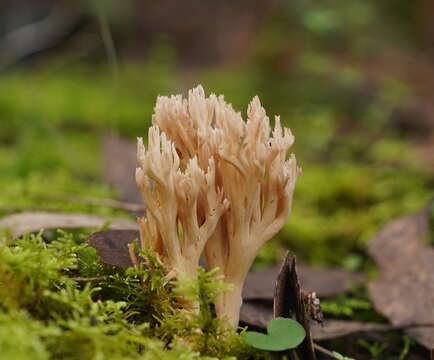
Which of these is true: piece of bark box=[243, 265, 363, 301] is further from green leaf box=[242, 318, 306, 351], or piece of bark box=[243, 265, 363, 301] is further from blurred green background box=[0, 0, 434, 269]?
green leaf box=[242, 318, 306, 351]

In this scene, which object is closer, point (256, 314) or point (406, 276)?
point (256, 314)

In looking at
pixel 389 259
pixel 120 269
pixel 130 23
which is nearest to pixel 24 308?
pixel 120 269

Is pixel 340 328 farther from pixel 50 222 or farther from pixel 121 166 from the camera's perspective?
pixel 121 166

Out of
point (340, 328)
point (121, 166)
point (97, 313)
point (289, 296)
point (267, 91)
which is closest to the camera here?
point (97, 313)

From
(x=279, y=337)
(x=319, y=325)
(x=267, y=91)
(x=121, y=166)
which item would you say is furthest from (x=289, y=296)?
(x=267, y=91)

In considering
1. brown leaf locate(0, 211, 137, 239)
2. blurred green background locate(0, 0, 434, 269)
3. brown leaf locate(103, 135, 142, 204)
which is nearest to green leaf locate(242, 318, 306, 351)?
brown leaf locate(0, 211, 137, 239)

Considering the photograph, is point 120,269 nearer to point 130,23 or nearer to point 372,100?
point 372,100
